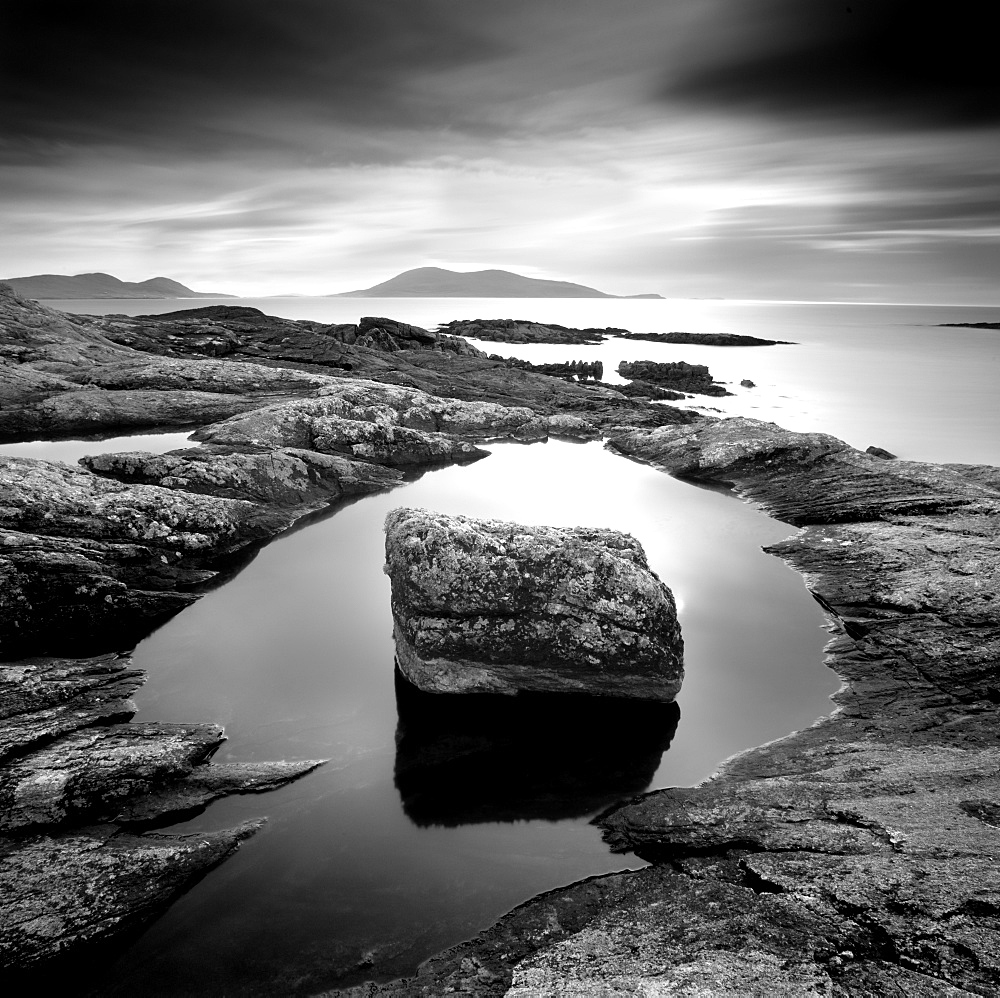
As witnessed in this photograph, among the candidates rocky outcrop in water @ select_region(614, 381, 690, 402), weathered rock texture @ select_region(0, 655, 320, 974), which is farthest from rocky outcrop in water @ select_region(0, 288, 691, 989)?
rocky outcrop in water @ select_region(614, 381, 690, 402)

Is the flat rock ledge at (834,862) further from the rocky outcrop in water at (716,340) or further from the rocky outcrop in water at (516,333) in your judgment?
the rocky outcrop in water at (716,340)

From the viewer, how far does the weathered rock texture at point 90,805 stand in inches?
226

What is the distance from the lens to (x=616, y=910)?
5.97m

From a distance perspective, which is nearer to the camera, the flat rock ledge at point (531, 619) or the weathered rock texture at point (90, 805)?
the weathered rock texture at point (90, 805)

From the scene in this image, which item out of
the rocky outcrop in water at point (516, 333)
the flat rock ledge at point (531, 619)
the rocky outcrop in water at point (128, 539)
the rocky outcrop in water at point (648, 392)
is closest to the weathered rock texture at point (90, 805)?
the rocky outcrop in water at point (128, 539)

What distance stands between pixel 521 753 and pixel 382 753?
1841mm

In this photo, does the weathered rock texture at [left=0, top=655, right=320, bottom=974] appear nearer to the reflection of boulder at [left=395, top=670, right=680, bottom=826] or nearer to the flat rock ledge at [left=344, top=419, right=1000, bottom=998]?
the reflection of boulder at [left=395, top=670, right=680, bottom=826]

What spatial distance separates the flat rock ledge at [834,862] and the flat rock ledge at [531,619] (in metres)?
2.19

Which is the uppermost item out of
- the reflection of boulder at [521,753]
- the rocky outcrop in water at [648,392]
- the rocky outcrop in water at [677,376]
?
the rocky outcrop in water at [677,376]

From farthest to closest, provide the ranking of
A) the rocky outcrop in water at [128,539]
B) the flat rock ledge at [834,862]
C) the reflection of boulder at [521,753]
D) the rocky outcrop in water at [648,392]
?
the rocky outcrop in water at [648,392] < the reflection of boulder at [521,753] < the rocky outcrop in water at [128,539] < the flat rock ledge at [834,862]

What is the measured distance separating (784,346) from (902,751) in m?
90.6

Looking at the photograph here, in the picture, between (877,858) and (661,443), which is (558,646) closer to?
(877,858)

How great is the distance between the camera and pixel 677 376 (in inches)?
1922

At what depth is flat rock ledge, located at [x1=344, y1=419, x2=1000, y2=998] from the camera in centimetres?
488
